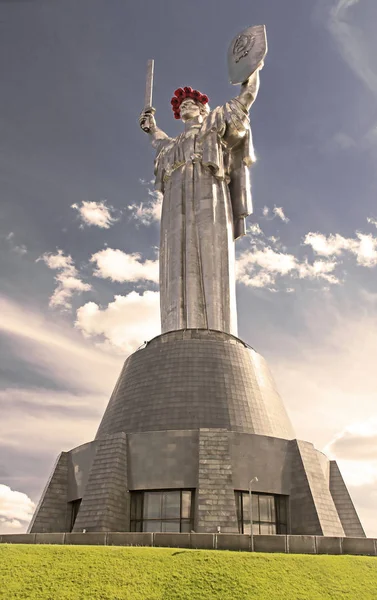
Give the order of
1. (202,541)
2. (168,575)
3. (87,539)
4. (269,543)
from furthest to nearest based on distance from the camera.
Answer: (87,539), (269,543), (202,541), (168,575)

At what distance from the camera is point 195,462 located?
2327 cm

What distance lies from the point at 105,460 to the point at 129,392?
3.88 m

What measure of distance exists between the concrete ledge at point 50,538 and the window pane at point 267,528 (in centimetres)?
806

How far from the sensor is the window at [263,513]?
22922 millimetres

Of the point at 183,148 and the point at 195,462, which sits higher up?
the point at 183,148

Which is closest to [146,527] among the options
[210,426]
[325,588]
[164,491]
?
[164,491]

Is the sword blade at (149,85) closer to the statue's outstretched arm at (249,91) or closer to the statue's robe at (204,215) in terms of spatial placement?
the statue's robe at (204,215)

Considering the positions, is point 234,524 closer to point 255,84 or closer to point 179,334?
point 179,334

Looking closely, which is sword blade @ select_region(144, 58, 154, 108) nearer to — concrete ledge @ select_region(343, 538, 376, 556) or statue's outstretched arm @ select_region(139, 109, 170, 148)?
statue's outstretched arm @ select_region(139, 109, 170, 148)

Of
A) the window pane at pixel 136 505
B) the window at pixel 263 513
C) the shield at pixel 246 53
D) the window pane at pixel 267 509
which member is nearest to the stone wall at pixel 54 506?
the window pane at pixel 136 505

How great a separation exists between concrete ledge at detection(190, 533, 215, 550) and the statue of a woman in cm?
1386

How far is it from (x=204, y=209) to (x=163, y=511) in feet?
55.0

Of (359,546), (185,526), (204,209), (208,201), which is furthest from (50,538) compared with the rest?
(208,201)

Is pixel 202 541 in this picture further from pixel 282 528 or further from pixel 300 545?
pixel 282 528
